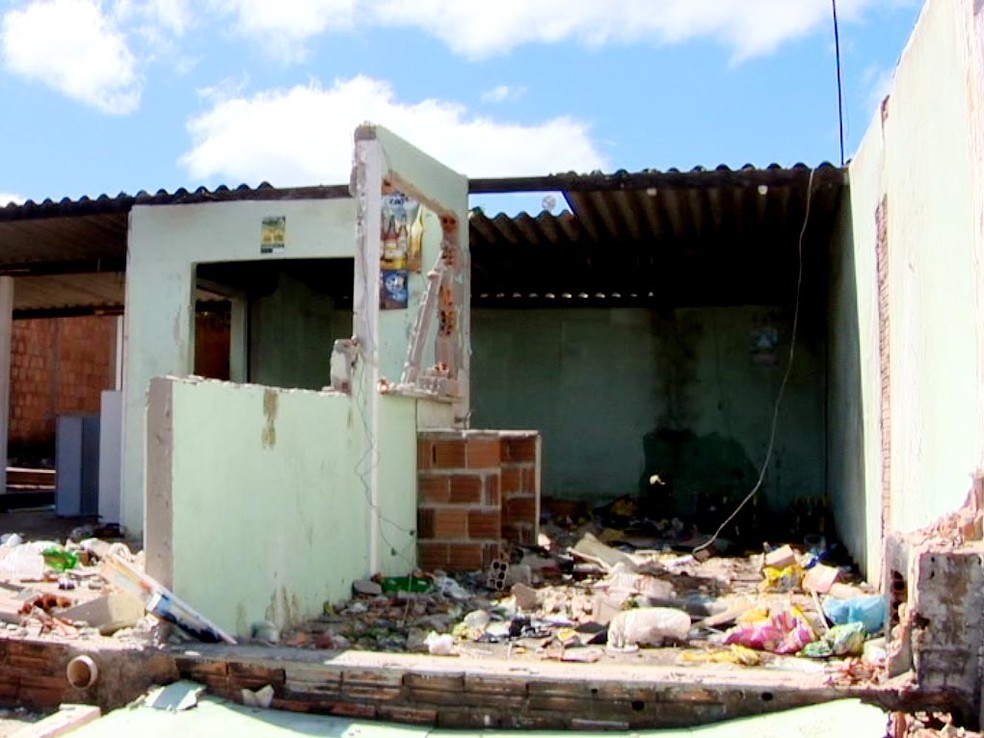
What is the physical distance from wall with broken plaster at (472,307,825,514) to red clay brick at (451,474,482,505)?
17.0 ft

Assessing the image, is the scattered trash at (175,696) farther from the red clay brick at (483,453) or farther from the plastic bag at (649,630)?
the red clay brick at (483,453)

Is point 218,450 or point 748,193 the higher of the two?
point 748,193

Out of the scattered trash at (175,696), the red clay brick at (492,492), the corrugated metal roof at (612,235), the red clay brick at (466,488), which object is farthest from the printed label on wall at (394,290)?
the scattered trash at (175,696)

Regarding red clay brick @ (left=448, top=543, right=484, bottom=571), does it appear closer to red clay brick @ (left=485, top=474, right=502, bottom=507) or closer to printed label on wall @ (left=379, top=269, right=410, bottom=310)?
red clay brick @ (left=485, top=474, right=502, bottom=507)

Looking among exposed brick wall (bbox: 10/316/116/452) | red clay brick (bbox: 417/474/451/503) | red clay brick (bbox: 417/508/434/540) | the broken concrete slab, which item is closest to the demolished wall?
red clay brick (bbox: 417/474/451/503)

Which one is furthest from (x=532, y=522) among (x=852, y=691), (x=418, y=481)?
(x=852, y=691)

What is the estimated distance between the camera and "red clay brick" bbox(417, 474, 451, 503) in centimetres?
877

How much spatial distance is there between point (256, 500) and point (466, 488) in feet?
10.1

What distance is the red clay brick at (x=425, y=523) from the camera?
344 inches

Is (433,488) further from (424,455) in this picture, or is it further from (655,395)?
(655,395)

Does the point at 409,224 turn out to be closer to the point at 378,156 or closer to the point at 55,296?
the point at 378,156

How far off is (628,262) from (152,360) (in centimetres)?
526

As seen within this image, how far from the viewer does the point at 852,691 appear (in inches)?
172

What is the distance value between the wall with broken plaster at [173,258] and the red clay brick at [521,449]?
8.12 feet
